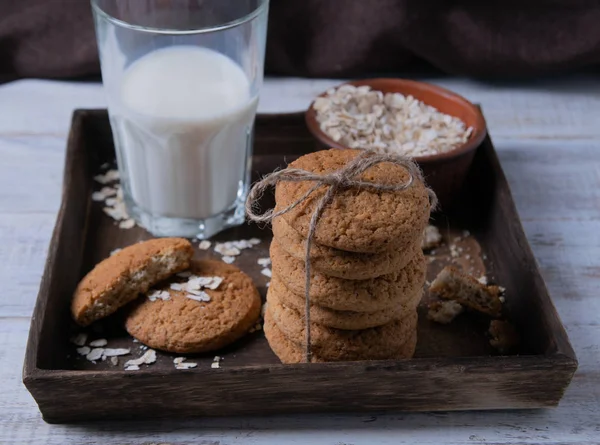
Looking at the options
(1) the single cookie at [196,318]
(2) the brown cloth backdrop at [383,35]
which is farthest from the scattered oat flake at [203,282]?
(2) the brown cloth backdrop at [383,35]

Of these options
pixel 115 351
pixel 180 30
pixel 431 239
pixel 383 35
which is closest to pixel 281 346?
pixel 115 351

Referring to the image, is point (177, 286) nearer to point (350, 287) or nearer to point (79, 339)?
point (79, 339)

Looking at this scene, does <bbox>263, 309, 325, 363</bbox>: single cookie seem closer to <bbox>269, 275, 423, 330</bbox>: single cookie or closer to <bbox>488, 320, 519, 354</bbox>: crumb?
<bbox>269, 275, 423, 330</bbox>: single cookie

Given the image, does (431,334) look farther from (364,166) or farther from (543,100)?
(543,100)

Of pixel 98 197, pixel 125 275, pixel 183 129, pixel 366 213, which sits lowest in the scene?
pixel 98 197

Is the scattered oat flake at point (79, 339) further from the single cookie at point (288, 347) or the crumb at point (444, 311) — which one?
the crumb at point (444, 311)
